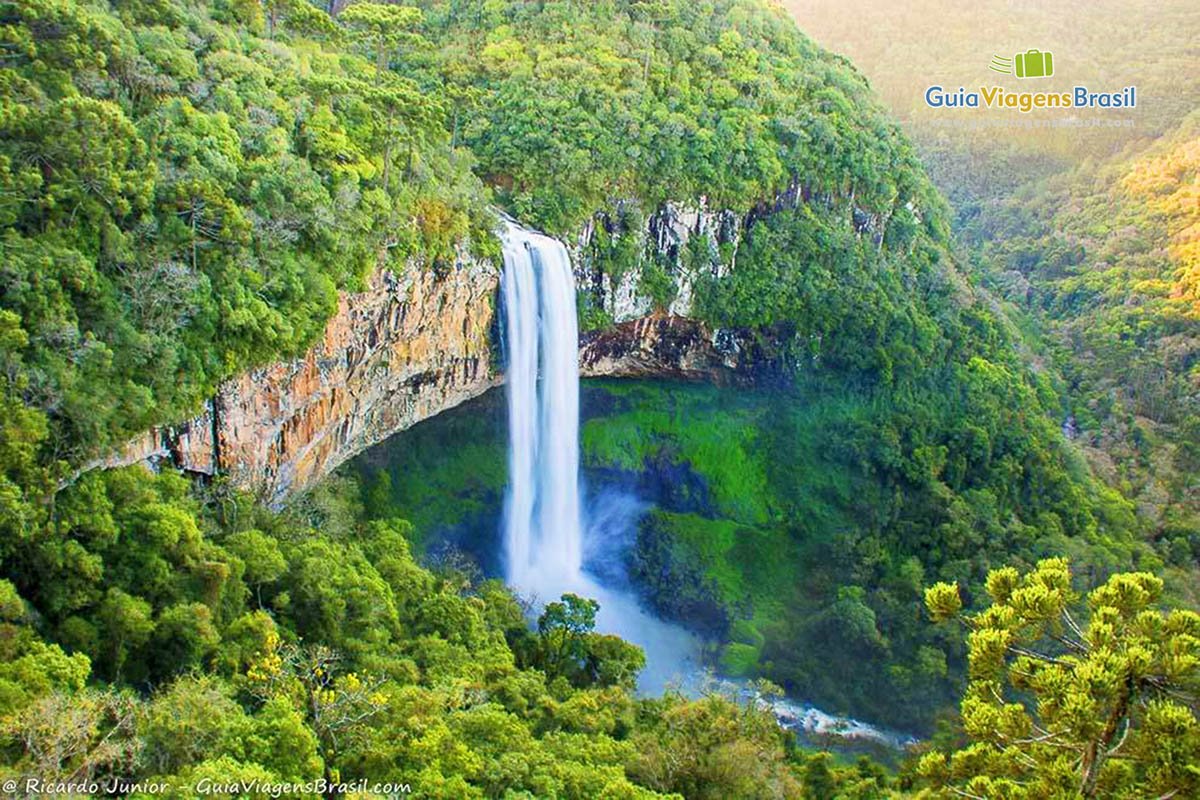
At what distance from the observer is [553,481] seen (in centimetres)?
2564

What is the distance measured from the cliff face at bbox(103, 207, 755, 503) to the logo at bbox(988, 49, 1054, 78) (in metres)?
30.7

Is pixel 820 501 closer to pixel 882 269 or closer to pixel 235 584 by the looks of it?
pixel 882 269

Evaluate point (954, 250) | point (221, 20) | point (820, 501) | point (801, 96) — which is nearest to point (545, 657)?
point (820, 501)

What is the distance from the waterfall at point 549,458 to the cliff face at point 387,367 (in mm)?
951

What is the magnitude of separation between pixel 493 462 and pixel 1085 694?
801 inches

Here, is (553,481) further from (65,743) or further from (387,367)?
(65,743)

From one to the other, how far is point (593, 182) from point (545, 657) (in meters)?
12.6

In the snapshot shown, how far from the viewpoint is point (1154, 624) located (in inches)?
263

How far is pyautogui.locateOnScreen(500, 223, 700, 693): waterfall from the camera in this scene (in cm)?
2302

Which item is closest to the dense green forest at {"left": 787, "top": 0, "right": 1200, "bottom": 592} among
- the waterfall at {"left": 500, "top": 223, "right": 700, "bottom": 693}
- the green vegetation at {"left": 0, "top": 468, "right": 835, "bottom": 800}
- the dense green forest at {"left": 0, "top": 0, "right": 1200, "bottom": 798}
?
the dense green forest at {"left": 0, "top": 0, "right": 1200, "bottom": 798}

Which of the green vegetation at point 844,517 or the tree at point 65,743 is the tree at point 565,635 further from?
the tree at point 65,743

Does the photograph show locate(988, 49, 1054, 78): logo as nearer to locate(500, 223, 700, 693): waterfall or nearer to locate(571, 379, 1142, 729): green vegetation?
locate(571, 379, 1142, 729): green vegetation

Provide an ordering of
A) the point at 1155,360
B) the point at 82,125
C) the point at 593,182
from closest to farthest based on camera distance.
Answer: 1. the point at 82,125
2. the point at 593,182
3. the point at 1155,360

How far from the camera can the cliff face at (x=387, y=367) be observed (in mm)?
15852
